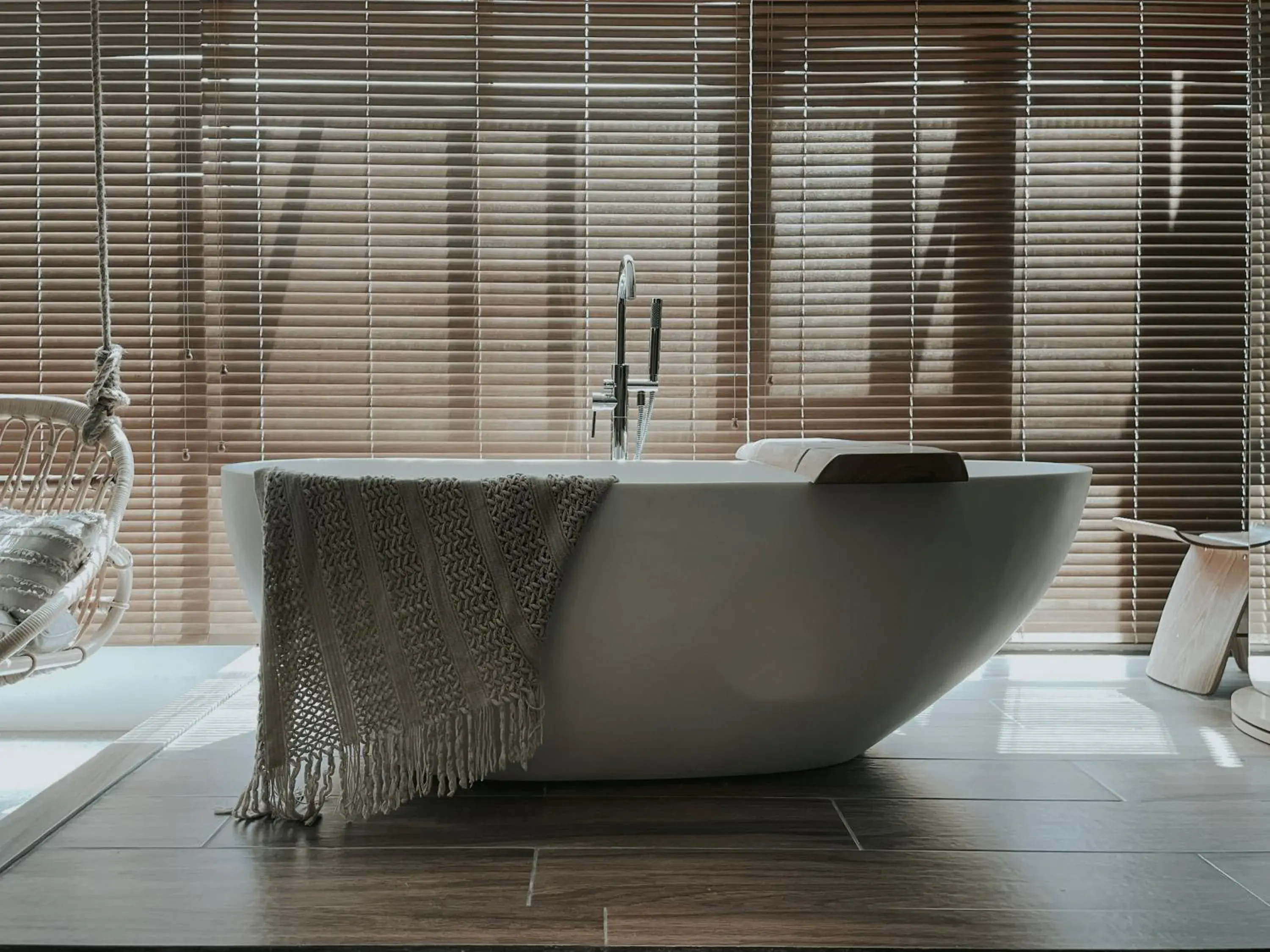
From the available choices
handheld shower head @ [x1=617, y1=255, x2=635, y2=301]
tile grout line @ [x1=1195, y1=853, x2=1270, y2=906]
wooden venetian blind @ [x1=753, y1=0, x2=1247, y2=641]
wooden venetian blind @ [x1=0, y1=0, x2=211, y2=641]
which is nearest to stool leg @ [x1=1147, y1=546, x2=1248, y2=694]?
wooden venetian blind @ [x1=753, y1=0, x2=1247, y2=641]

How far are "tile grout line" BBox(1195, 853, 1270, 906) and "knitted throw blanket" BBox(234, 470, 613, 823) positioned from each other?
991mm

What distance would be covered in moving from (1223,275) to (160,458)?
10.0ft

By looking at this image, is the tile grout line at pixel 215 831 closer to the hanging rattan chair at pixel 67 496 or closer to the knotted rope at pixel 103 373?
the hanging rattan chair at pixel 67 496

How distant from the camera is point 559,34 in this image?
2959mm

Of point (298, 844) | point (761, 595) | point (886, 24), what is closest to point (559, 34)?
point (886, 24)

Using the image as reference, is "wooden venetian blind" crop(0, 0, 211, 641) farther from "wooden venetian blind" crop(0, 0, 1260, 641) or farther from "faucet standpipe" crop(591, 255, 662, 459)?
"faucet standpipe" crop(591, 255, 662, 459)

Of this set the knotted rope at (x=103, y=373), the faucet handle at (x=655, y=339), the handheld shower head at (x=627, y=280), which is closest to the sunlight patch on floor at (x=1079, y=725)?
the faucet handle at (x=655, y=339)

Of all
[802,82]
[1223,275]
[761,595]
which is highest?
[802,82]

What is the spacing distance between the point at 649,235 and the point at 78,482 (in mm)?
1711

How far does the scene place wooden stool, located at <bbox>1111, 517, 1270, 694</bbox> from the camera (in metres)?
2.52

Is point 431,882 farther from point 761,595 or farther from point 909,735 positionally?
point 909,735

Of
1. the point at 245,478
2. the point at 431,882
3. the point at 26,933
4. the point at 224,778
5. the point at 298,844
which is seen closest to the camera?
the point at 26,933

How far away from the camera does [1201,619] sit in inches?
102

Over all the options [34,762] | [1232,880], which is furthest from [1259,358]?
[34,762]
